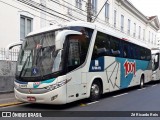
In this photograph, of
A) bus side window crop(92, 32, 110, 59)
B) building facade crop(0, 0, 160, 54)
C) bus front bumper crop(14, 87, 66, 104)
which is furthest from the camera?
building facade crop(0, 0, 160, 54)

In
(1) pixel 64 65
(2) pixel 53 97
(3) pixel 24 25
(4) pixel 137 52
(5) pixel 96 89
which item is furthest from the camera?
(3) pixel 24 25

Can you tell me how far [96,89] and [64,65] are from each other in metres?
2.71

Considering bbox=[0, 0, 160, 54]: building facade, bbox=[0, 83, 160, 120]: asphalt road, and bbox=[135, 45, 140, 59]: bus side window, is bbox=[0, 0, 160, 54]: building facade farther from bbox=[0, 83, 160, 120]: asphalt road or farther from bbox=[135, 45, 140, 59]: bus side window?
bbox=[135, 45, 140, 59]: bus side window

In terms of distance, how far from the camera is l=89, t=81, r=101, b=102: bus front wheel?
10.8m

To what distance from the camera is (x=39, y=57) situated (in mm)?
9203

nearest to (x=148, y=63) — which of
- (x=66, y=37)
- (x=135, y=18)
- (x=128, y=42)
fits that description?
(x=128, y=42)

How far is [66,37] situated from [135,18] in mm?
33794

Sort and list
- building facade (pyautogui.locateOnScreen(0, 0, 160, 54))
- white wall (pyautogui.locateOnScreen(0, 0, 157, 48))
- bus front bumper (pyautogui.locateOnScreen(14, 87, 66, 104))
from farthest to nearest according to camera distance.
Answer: building facade (pyautogui.locateOnScreen(0, 0, 160, 54))
white wall (pyautogui.locateOnScreen(0, 0, 157, 48))
bus front bumper (pyautogui.locateOnScreen(14, 87, 66, 104))

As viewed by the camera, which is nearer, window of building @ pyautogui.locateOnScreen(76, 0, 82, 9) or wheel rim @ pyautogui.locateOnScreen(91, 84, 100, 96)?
wheel rim @ pyautogui.locateOnScreen(91, 84, 100, 96)

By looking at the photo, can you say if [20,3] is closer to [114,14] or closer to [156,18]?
[114,14]

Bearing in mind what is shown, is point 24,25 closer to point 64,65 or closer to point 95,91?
point 95,91

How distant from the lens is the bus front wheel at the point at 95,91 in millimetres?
10802

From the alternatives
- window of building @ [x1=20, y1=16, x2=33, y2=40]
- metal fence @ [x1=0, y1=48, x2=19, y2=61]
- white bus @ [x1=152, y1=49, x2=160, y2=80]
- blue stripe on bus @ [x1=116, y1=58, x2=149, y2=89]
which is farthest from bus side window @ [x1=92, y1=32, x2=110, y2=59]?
white bus @ [x1=152, y1=49, x2=160, y2=80]

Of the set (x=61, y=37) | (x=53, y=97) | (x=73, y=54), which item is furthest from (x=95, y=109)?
(x=61, y=37)
